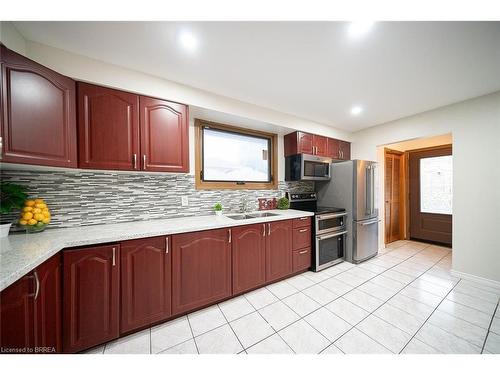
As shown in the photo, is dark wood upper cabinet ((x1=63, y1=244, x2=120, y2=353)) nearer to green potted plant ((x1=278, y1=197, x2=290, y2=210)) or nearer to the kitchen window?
the kitchen window

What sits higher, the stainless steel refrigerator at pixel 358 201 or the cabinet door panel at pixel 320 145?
the cabinet door panel at pixel 320 145

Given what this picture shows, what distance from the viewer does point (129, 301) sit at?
1388 millimetres

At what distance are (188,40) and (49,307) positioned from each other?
200 centimetres

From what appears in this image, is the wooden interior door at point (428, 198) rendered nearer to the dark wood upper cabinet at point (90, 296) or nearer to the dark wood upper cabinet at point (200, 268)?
the dark wood upper cabinet at point (200, 268)

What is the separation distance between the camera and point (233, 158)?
2639 millimetres

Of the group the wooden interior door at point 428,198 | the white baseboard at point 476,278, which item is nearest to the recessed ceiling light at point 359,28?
the white baseboard at point 476,278

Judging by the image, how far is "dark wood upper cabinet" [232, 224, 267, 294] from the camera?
1.89 meters

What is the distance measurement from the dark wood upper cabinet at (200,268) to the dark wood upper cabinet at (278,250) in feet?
1.77

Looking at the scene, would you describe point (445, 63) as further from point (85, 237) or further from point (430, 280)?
point (85, 237)

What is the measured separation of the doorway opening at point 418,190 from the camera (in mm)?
3604

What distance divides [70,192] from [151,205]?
0.67 m

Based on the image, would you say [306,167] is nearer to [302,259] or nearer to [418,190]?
[302,259]
